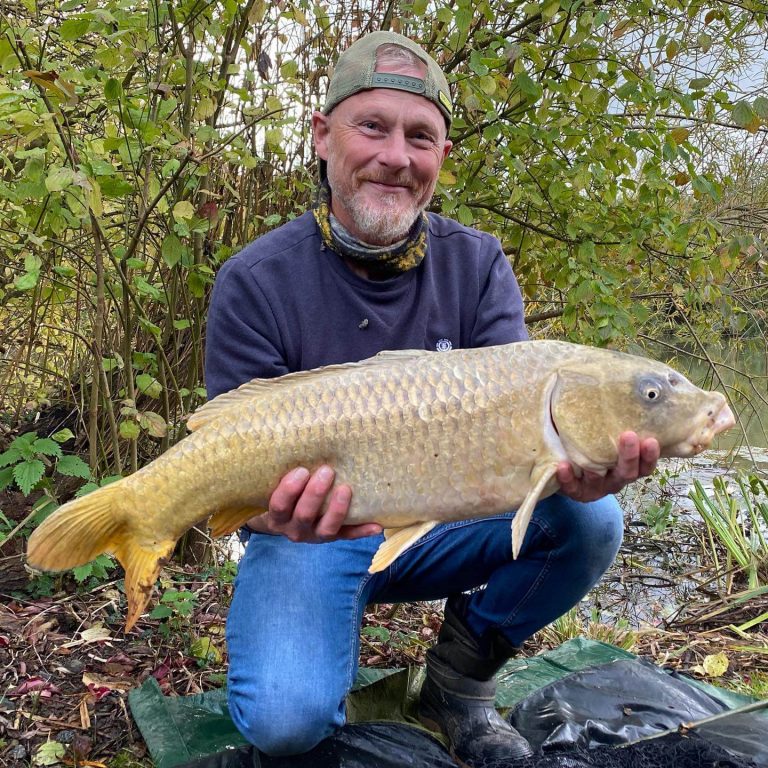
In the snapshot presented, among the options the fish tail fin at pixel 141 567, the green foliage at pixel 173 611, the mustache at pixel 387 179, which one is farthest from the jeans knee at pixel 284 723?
the mustache at pixel 387 179

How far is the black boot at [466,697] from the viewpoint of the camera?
1432 mm

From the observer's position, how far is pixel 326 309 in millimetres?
1604

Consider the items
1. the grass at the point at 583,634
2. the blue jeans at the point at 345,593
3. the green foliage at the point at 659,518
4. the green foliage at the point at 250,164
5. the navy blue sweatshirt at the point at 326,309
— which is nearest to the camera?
the blue jeans at the point at 345,593

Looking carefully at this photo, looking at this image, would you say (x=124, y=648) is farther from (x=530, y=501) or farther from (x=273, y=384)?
(x=530, y=501)

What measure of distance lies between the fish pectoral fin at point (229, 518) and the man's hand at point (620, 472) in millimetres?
512

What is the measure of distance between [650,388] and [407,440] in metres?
0.37

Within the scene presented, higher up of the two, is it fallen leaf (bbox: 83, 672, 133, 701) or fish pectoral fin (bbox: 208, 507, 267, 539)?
fish pectoral fin (bbox: 208, 507, 267, 539)

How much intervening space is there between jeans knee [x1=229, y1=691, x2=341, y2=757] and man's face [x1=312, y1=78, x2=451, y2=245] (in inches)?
37.0

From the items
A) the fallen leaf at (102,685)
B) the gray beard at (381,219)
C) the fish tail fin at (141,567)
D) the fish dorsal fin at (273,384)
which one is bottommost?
the fallen leaf at (102,685)

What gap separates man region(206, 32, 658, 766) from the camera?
1353 mm

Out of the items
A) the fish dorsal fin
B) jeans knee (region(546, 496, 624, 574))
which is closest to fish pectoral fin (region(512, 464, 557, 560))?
the fish dorsal fin

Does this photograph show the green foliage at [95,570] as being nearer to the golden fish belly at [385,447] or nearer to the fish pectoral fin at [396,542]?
the golden fish belly at [385,447]

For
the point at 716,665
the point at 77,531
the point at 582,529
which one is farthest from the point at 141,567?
the point at 716,665

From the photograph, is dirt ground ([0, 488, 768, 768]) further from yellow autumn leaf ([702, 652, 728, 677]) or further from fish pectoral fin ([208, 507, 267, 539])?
fish pectoral fin ([208, 507, 267, 539])
